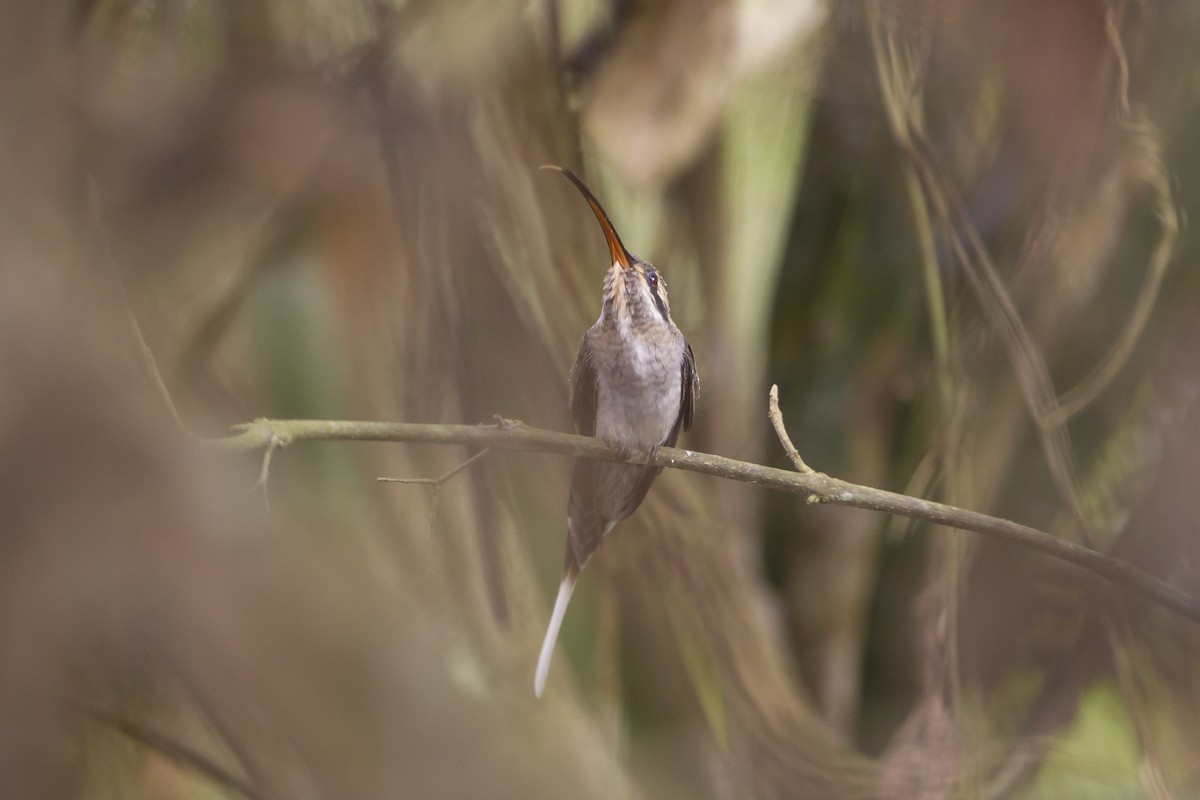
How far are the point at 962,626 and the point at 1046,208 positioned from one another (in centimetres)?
56

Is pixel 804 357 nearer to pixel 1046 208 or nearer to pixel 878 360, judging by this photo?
pixel 878 360

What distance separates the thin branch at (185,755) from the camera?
795 mm

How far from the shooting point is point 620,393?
3.76ft

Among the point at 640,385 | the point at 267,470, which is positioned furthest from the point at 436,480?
the point at 640,385

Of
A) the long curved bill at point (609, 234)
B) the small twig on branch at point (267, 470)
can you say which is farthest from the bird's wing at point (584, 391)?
the small twig on branch at point (267, 470)

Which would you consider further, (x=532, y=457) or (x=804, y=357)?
(x=804, y=357)

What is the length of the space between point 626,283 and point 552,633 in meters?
0.41

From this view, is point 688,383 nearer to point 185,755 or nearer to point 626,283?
point 626,283

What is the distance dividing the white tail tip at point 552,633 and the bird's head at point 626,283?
1.05ft

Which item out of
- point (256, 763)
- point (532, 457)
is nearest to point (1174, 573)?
point (532, 457)

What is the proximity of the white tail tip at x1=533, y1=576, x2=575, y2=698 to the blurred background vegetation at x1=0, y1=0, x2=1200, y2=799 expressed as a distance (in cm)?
2

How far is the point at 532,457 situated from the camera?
105cm

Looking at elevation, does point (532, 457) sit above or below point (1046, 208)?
below

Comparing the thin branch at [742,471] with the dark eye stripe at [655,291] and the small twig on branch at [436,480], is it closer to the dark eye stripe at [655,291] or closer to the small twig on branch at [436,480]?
the small twig on branch at [436,480]
